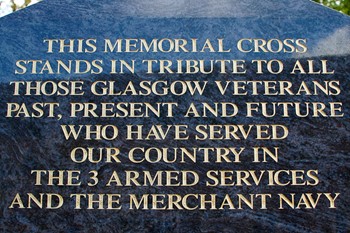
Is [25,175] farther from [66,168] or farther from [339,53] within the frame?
[339,53]

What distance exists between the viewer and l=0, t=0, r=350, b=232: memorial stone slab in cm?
550

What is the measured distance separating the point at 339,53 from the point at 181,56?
4.42 feet

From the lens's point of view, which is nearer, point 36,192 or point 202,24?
point 36,192

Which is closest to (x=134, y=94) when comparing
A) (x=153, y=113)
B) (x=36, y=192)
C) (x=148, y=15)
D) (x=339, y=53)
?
(x=153, y=113)

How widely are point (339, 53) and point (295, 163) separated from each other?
1071mm

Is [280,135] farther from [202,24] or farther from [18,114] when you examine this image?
[18,114]


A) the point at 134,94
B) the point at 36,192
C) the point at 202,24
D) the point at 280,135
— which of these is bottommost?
the point at 36,192

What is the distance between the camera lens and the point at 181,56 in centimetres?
594

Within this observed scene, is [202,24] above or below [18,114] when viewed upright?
above

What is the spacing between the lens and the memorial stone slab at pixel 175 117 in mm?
5500

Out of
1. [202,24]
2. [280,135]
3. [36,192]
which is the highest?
[202,24]

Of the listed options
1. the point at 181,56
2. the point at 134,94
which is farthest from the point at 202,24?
the point at 134,94

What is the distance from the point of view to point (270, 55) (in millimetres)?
5930

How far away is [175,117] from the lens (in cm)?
573
